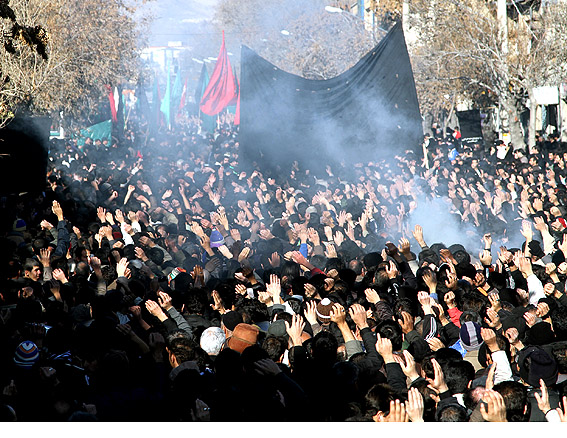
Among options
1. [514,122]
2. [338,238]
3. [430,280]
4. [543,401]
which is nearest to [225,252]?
[338,238]

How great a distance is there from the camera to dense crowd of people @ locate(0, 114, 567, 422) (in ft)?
14.4

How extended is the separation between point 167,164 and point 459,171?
8406 mm

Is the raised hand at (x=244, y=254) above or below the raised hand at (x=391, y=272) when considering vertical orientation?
below

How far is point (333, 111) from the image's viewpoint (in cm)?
1806

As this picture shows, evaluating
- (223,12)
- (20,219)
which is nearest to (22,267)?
(20,219)

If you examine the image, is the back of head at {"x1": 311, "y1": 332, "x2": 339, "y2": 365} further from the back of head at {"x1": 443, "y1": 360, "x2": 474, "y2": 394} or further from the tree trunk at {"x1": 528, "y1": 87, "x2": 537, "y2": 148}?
the tree trunk at {"x1": 528, "y1": 87, "x2": 537, "y2": 148}

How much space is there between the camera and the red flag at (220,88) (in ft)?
88.2

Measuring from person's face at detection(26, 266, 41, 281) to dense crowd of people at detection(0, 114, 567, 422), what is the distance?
0.02 m

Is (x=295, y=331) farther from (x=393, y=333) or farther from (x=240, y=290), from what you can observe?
(x=240, y=290)

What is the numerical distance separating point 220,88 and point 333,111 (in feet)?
33.1

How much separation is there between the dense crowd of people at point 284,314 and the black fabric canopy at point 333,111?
4.35 metres

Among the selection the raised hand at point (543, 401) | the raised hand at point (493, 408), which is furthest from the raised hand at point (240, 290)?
the raised hand at point (493, 408)

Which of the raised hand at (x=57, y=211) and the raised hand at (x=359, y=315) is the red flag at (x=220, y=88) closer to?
the raised hand at (x=57, y=211)

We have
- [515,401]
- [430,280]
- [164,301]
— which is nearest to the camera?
[515,401]
